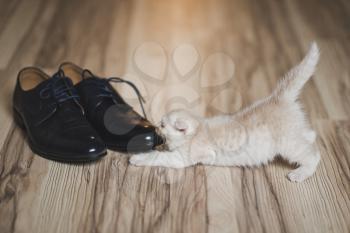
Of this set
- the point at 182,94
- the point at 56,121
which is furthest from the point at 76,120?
the point at 182,94

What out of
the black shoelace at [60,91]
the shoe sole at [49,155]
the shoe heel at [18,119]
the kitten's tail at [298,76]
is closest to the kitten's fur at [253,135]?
the kitten's tail at [298,76]

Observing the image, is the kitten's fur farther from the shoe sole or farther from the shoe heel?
the shoe heel

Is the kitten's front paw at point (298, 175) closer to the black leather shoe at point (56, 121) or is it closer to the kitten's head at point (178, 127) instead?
the kitten's head at point (178, 127)

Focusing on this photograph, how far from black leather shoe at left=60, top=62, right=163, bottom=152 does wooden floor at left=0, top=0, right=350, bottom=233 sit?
6 centimetres

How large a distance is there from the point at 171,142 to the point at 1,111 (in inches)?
26.0

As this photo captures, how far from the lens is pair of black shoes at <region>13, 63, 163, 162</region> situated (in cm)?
125

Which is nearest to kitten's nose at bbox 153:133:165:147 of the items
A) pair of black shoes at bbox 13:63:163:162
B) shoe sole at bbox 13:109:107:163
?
pair of black shoes at bbox 13:63:163:162

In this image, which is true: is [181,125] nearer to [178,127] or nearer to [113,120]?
[178,127]

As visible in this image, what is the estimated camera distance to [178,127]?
1257 millimetres

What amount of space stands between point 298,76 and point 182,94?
1.73 feet

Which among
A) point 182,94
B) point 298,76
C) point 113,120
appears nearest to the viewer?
point 298,76

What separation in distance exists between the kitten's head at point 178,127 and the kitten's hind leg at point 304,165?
1.03 ft

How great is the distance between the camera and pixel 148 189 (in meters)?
1.24

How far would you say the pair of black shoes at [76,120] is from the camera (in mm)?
1248
